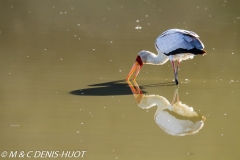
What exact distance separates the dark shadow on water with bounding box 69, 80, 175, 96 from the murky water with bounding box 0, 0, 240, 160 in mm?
15

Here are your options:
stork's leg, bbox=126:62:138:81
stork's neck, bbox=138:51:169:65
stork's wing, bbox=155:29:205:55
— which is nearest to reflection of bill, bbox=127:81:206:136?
stork's leg, bbox=126:62:138:81

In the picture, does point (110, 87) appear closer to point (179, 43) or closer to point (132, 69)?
point (132, 69)

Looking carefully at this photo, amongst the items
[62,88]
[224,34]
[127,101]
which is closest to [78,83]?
[62,88]

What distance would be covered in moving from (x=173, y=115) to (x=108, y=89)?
133cm

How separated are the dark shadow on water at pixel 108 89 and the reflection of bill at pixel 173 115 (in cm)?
16

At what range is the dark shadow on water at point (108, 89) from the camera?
28.6ft

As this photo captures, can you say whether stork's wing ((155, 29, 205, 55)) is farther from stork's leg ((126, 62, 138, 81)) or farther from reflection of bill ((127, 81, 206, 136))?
reflection of bill ((127, 81, 206, 136))

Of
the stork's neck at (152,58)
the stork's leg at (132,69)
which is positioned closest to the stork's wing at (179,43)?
the stork's neck at (152,58)

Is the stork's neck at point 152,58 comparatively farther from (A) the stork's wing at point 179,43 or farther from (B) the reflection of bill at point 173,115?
(B) the reflection of bill at point 173,115

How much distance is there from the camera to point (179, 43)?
9258 millimetres

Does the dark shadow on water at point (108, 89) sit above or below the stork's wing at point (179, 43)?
below

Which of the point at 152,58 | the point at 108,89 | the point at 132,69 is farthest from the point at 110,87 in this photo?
the point at 152,58

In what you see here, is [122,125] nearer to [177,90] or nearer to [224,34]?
[177,90]

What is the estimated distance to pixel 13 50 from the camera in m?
11.0
